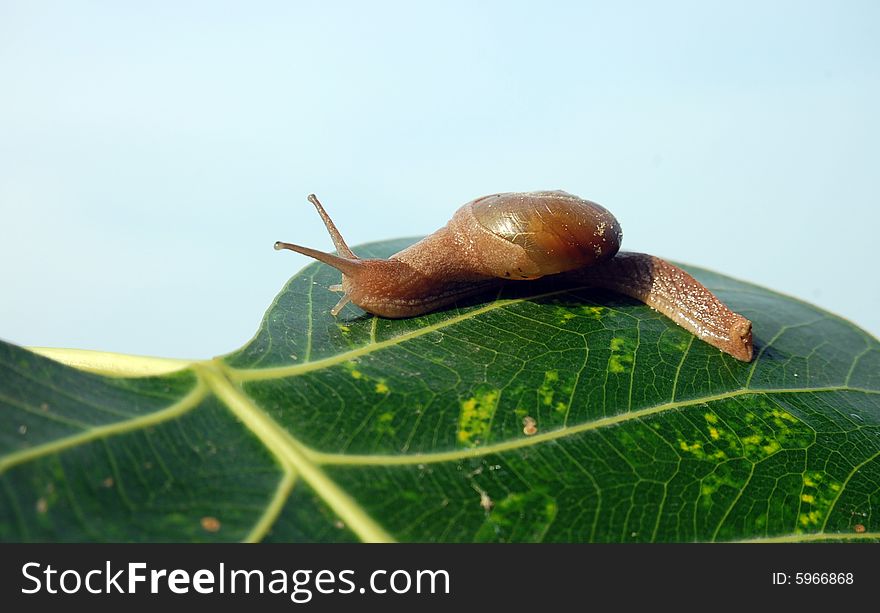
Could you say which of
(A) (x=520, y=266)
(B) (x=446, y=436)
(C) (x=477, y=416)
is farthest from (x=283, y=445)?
(A) (x=520, y=266)

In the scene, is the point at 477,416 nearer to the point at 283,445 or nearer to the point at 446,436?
the point at 446,436

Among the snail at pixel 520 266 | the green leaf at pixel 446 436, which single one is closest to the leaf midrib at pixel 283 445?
the green leaf at pixel 446 436

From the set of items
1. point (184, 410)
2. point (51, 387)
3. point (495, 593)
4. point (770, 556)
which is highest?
point (51, 387)

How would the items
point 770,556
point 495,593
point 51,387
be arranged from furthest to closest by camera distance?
point 770,556
point 51,387
point 495,593

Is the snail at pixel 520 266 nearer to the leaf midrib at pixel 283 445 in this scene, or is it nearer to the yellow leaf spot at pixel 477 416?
the leaf midrib at pixel 283 445

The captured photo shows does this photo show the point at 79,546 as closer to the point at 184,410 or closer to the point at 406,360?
the point at 184,410

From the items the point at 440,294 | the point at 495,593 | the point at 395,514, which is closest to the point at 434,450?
the point at 395,514
